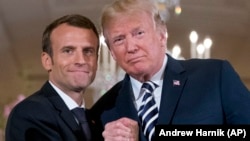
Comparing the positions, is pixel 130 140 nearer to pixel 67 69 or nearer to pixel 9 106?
pixel 67 69

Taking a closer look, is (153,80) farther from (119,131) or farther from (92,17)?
(92,17)

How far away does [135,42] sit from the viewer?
91 centimetres

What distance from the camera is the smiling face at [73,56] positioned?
3.12 feet

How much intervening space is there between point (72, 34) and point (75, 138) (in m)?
0.22

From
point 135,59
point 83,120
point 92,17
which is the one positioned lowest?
point 83,120

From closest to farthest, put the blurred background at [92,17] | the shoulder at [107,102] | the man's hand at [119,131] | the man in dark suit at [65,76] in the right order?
the man's hand at [119,131] < the man in dark suit at [65,76] < the shoulder at [107,102] < the blurred background at [92,17]

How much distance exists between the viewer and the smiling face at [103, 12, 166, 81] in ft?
2.99

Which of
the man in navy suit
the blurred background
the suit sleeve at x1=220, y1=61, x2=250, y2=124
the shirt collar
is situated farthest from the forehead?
the blurred background

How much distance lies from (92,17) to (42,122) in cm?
99

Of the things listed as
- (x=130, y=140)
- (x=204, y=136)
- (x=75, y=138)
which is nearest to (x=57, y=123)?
(x=75, y=138)

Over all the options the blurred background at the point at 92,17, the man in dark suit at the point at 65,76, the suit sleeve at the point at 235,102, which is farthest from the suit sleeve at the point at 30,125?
the blurred background at the point at 92,17

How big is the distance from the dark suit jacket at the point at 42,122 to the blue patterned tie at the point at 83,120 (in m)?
0.02

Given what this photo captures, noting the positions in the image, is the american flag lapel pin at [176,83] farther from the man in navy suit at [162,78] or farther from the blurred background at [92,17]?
the blurred background at [92,17]

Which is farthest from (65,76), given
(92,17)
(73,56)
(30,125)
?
(92,17)
